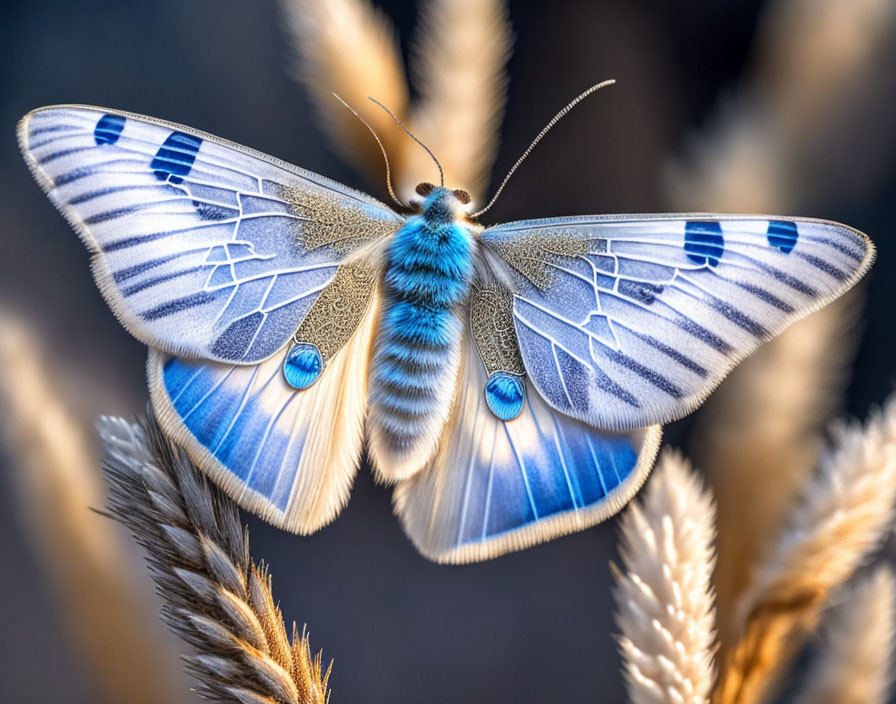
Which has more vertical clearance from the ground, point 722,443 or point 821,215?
point 821,215

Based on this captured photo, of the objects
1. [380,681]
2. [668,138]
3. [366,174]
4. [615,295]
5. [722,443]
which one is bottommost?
[380,681]

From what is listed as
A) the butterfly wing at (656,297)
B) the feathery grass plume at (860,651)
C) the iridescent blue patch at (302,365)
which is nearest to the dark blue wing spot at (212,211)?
the iridescent blue patch at (302,365)

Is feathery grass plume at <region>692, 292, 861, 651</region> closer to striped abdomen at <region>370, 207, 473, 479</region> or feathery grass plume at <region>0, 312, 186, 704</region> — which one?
striped abdomen at <region>370, 207, 473, 479</region>

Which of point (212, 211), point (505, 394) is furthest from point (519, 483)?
point (212, 211)

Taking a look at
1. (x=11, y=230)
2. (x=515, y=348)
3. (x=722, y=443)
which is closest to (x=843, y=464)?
(x=722, y=443)

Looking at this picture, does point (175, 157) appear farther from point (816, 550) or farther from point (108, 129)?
point (816, 550)

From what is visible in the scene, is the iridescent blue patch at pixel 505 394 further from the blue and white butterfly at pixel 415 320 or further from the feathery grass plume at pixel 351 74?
the feathery grass plume at pixel 351 74

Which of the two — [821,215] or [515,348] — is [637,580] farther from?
[821,215]
